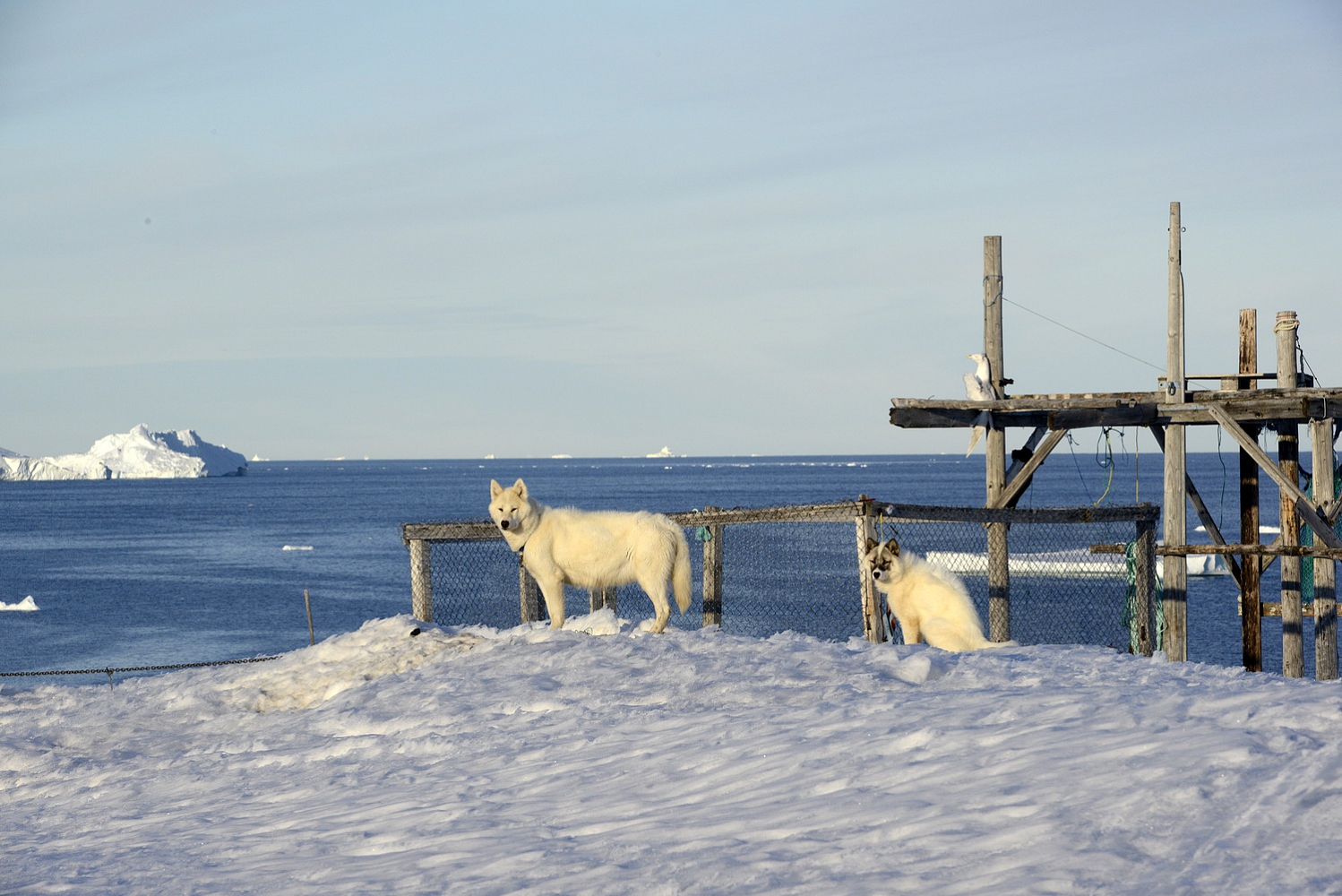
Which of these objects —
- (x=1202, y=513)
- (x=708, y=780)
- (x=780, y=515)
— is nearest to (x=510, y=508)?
(x=780, y=515)

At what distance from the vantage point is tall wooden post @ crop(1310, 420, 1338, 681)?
49.5 feet

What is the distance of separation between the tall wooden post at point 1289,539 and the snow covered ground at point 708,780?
24.7ft

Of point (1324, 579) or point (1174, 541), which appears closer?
point (1174, 541)

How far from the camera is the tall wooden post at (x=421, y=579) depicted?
11969mm

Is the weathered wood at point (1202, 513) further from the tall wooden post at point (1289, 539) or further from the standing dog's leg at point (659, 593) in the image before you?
the standing dog's leg at point (659, 593)

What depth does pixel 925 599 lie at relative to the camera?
432 inches

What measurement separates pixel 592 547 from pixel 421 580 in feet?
7.47

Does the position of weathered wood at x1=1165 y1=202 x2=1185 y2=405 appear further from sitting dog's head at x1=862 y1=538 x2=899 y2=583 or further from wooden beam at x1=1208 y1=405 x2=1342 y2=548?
sitting dog's head at x1=862 y1=538 x2=899 y2=583

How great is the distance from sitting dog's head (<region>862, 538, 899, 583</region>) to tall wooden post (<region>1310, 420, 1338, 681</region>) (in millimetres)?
7157

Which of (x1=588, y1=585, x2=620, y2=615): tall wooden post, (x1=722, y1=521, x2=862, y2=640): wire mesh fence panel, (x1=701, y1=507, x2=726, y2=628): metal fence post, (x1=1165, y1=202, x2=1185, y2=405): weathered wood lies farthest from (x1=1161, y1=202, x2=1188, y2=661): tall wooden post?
(x1=722, y1=521, x2=862, y2=640): wire mesh fence panel

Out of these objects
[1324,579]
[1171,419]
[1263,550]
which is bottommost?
[1324,579]

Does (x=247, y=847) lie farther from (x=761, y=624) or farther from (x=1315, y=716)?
(x=761, y=624)

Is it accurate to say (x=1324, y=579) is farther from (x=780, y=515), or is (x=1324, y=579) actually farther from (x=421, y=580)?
(x=421, y=580)

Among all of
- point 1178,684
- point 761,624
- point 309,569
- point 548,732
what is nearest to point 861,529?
point 1178,684
